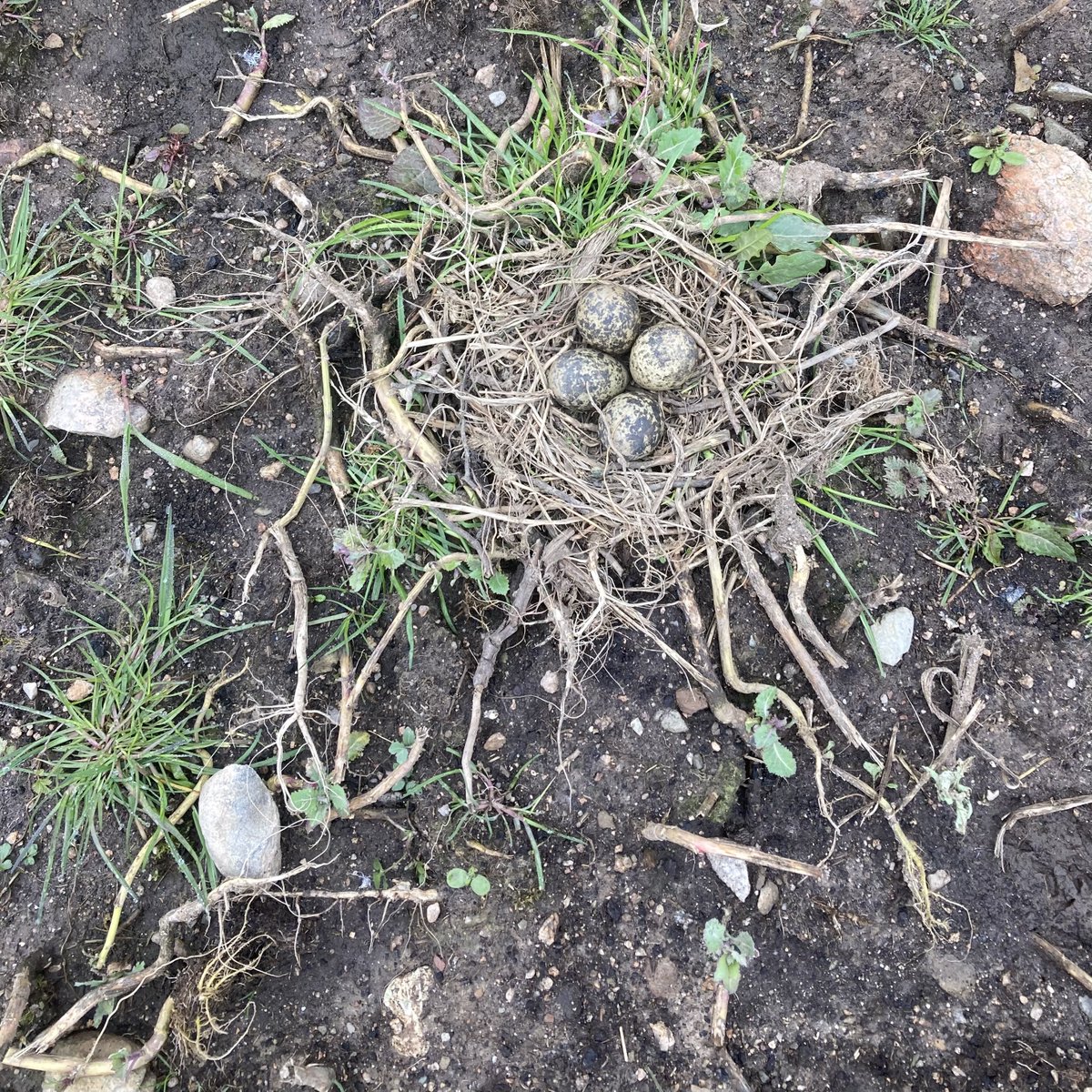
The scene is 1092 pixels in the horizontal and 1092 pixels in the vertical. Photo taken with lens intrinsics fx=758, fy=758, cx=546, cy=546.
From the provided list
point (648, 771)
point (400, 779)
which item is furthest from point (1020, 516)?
point (400, 779)

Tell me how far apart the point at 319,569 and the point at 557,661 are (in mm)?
771

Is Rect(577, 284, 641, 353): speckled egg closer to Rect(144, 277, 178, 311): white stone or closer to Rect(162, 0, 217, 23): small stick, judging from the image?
Rect(144, 277, 178, 311): white stone

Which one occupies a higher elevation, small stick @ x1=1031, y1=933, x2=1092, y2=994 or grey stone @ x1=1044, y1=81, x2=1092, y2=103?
grey stone @ x1=1044, y1=81, x2=1092, y2=103

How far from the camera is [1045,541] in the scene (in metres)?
2.22

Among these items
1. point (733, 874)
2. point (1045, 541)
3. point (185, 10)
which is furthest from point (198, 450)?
point (1045, 541)

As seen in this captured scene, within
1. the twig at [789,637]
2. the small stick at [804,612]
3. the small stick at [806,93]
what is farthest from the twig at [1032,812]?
the small stick at [806,93]

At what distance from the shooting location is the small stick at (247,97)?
94.2 inches

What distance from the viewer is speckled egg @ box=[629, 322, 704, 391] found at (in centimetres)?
207

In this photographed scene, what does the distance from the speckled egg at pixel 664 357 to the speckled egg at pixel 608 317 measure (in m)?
0.05

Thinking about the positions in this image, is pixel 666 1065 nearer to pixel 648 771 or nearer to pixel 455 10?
pixel 648 771

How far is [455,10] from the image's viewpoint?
93.8 inches

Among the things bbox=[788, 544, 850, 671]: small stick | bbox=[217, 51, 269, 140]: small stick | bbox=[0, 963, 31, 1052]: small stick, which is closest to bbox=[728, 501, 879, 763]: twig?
bbox=[788, 544, 850, 671]: small stick

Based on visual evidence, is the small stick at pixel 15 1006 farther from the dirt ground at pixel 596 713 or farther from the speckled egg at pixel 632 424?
the speckled egg at pixel 632 424

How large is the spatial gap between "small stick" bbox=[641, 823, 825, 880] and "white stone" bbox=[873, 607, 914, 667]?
62 cm
